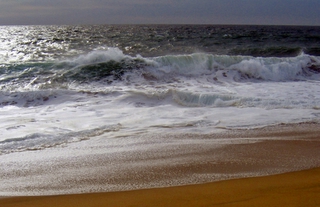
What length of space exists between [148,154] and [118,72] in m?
8.97

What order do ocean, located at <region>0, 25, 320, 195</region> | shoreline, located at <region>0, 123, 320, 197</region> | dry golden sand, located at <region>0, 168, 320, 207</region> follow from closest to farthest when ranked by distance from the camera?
dry golden sand, located at <region>0, 168, 320, 207</region>
shoreline, located at <region>0, 123, 320, 197</region>
ocean, located at <region>0, 25, 320, 195</region>

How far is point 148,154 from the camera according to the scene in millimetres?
4457

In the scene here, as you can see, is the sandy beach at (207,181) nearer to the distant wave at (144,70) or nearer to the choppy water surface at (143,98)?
the choppy water surface at (143,98)

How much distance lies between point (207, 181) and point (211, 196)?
439mm

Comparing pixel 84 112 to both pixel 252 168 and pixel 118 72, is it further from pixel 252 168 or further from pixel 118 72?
pixel 118 72

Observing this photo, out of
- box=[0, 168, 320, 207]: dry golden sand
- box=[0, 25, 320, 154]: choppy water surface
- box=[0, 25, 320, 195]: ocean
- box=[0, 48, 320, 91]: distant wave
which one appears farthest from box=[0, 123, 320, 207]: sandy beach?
box=[0, 48, 320, 91]: distant wave

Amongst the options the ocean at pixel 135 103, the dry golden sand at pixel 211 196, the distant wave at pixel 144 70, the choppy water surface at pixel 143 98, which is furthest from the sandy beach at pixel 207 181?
the distant wave at pixel 144 70

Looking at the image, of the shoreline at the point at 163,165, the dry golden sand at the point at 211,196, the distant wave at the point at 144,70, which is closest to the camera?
the dry golden sand at the point at 211,196

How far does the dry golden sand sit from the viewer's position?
9.57 feet

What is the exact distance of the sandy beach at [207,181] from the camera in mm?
3012

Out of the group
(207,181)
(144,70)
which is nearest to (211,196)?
(207,181)

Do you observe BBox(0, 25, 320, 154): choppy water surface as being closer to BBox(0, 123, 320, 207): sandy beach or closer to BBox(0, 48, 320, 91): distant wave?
BBox(0, 48, 320, 91): distant wave

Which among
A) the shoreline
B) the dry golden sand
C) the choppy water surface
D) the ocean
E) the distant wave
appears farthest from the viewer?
the distant wave

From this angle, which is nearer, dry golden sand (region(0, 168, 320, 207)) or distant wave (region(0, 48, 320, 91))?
dry golden sand (region(0, 168, 320, 207))
